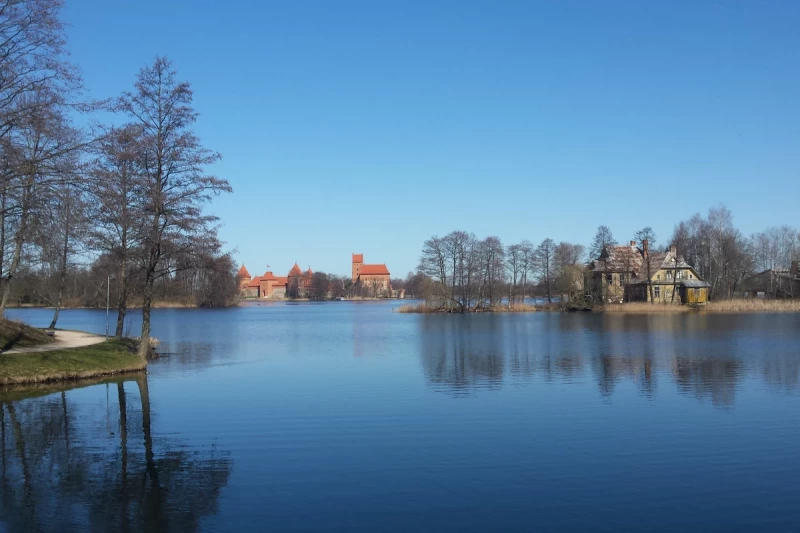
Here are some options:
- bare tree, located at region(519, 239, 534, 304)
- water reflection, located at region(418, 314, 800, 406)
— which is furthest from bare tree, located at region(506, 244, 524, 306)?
water reflection, located at region(418, 314, 800, 406)

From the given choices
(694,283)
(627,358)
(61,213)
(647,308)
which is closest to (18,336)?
(61,213)

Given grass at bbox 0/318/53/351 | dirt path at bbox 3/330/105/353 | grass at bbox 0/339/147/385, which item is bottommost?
grass at bbox 0/339/147/385

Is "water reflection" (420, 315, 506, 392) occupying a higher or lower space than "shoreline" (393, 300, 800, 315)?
lower

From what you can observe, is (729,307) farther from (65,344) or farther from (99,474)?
(99,474)

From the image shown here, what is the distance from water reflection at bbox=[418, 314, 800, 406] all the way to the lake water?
224 millimetres

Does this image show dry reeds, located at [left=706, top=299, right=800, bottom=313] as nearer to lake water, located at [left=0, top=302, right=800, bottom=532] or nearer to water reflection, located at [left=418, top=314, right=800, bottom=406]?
water reflection, located at [left=418, top=314, right=800, bottom=406]

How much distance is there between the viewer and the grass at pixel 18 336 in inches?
915

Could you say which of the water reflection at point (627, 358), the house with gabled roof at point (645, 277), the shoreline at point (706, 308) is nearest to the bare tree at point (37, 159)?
the water reflection at point (627, 358)

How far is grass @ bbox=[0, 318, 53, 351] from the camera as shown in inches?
915

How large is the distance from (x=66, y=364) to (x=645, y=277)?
69.9 m

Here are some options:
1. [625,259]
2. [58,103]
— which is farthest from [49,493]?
[625,259]

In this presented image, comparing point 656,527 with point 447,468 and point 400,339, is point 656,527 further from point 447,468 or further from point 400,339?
point 400,339

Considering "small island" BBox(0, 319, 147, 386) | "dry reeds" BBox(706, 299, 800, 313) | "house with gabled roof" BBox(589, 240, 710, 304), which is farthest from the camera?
"house with gabled roof" BBox(589, 240, 710, 304)

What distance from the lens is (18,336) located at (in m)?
24.6
